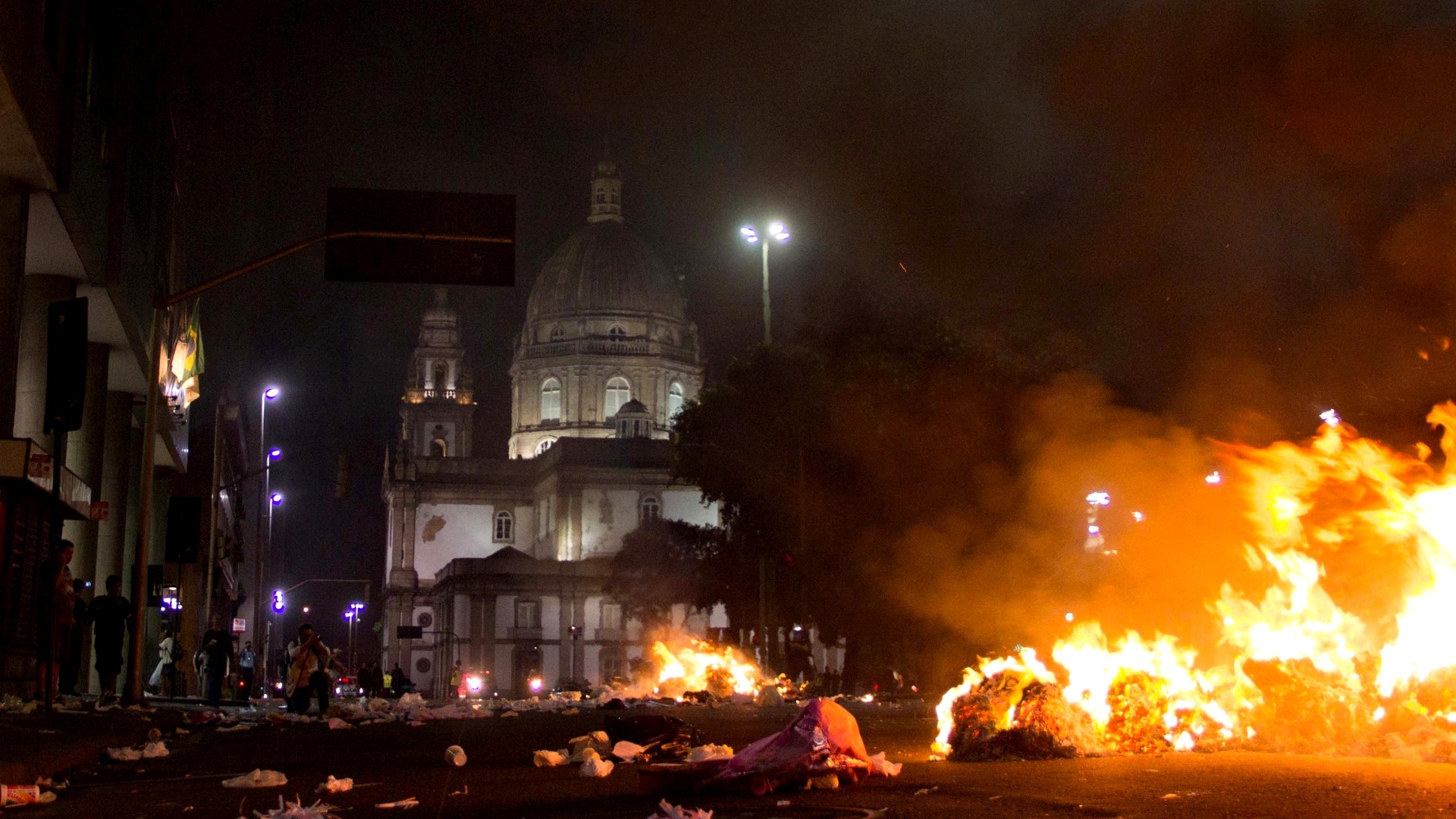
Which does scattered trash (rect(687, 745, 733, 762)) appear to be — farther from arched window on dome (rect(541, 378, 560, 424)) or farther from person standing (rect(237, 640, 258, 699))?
arched window on dome (rect(541, 378, 560, 424))

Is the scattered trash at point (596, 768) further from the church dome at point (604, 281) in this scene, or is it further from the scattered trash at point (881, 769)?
the church dome at point (604, 281)

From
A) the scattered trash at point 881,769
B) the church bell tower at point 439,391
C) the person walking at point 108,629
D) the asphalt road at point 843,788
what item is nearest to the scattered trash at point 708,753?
the asphalt road at point 843,788

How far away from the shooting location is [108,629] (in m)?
21.0

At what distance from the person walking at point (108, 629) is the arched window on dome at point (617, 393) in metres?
93.9

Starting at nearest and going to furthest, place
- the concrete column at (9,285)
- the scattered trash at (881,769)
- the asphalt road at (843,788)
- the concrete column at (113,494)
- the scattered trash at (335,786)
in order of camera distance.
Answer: the asphalt road at (843,788) < the scattered trash at (335,786) < the scattered trash at (881,769) < the concrete column at (9,285) < the concrete column at (113,494)

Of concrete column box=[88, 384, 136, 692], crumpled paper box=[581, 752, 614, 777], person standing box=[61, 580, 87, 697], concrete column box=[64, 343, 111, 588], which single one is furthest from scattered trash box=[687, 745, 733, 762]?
concrete column box=[88, 384, 136, 692]

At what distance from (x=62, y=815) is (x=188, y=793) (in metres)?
1.26

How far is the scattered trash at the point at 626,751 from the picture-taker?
39.8ft

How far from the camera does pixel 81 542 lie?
27797 mm

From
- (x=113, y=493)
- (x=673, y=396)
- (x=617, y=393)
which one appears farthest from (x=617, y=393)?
(x=113, y=493)

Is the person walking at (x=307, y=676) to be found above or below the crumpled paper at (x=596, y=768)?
above

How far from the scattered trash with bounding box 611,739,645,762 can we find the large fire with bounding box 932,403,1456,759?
2.52 m

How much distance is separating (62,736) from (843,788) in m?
7.50

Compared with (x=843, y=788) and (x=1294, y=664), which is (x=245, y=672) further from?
(x=843, y=788)
